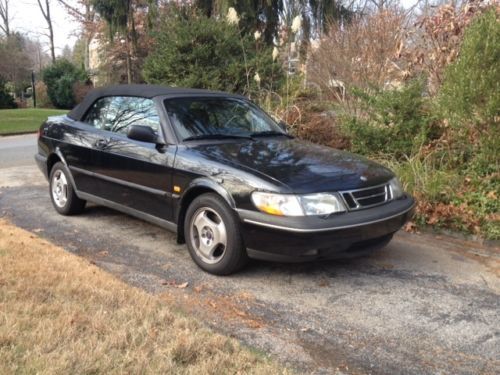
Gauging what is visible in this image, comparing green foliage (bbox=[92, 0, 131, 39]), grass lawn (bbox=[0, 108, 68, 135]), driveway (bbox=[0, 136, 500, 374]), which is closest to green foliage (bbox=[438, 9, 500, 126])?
driveway (bbox=[0, 136, 500, 374])

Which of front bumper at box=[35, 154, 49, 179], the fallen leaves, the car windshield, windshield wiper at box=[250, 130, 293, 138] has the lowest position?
the fallen leaves

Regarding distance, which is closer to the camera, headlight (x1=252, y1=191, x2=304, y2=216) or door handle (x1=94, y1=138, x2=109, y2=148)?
headlight (x1=252, y1=191, x2=304, y2=216)

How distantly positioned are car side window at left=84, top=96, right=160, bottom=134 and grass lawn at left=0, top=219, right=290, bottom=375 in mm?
1797

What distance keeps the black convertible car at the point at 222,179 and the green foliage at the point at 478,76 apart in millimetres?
1907

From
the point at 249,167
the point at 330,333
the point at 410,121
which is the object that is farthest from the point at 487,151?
the point at 330,333

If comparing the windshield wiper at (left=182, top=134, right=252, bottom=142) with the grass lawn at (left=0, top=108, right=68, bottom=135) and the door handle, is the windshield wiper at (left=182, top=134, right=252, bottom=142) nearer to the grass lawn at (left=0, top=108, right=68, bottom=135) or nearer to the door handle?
the door handle

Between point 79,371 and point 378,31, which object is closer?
point 79,371

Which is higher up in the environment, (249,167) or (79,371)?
(249,167)

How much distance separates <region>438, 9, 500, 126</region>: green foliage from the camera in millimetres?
5812

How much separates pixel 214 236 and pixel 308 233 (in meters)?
0.87

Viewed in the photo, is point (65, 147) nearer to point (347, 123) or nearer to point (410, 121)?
point (347, 123)

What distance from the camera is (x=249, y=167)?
4.28 metres

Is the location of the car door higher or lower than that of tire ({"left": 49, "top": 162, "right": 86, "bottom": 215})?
higher

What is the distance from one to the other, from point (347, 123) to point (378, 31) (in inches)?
131
